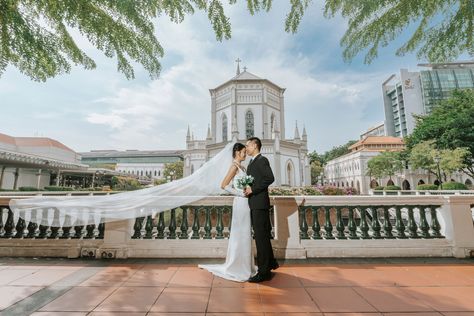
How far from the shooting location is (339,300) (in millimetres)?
2932

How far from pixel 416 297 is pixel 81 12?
17.0ft

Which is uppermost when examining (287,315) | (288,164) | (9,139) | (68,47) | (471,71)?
(471,71)

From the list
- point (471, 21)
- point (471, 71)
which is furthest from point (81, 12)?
point (471, 71)

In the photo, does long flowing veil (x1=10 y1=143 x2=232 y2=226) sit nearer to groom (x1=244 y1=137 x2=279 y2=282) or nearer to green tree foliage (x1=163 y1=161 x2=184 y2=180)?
groom (x1=244 y1=137 x2=279 y2=282)

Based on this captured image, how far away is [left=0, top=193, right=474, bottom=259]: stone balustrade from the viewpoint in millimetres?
4672

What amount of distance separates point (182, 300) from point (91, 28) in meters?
3.38

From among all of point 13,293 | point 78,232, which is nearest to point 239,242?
point 13,293

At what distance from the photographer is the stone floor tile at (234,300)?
8.88 feet

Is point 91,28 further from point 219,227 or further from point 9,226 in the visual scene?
point 9,226


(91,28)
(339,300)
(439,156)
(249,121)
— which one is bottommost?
(339,300)

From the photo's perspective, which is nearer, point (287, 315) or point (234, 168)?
point (287, 315)

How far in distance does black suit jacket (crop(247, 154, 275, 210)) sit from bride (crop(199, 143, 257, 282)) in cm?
18

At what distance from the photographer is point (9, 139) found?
47562 millimetres

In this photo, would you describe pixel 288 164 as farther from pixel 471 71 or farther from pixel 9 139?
pixel 471 71
